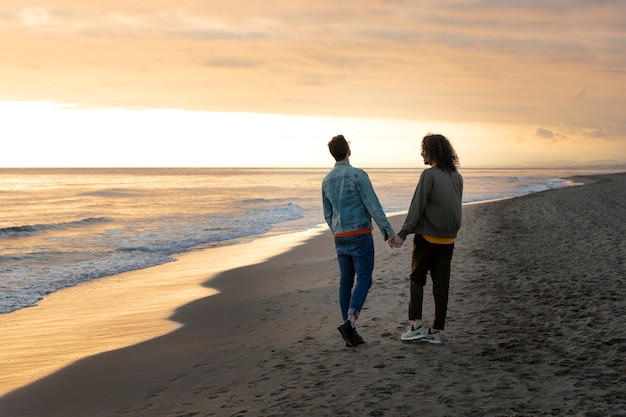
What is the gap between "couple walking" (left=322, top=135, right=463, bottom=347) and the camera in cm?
548

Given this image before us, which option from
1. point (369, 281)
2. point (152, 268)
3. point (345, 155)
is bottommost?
point (152, 268)

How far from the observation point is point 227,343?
664 centimetres

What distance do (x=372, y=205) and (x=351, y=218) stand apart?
244 mm

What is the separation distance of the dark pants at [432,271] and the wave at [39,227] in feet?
65.6

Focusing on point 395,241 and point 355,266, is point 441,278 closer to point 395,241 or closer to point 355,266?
point 395,241

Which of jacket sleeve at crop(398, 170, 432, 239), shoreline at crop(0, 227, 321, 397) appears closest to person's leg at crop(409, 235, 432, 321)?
jacket sleeve at crop(398, 170, 432, 239)

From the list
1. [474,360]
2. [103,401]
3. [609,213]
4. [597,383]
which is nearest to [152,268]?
[103,401]

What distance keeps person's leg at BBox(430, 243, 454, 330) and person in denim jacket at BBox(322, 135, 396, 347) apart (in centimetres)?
51

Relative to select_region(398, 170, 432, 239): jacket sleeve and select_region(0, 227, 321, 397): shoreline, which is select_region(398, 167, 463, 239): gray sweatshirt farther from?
select_region(0, 227, 321, 397): shoreline

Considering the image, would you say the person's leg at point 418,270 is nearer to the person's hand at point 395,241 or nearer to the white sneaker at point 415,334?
the white sneaker at point 415,334

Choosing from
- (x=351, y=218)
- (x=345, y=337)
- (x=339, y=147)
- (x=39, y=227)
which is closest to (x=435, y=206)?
(x=351, y=218)

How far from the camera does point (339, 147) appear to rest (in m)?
5.70

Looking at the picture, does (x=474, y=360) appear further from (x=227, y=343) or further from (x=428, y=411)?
(x=227, y=343)

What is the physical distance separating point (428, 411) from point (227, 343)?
308cm
